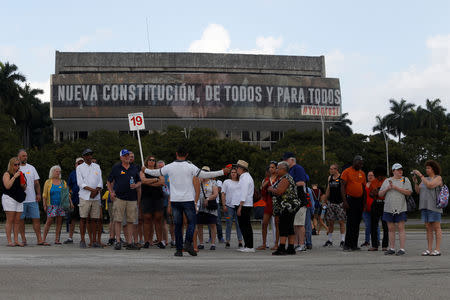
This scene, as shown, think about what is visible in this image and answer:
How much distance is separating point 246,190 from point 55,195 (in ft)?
13.2

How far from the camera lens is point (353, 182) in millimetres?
14203

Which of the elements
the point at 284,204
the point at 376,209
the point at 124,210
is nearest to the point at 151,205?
the point at 124,210

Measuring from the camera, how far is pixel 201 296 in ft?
23.1

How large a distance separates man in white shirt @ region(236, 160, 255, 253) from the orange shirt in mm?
1830

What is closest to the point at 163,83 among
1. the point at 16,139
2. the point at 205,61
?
the point at 205,61

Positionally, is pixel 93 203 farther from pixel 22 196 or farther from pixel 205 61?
pixel 205 61

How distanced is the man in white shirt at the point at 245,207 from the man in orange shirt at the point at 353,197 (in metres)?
1.84

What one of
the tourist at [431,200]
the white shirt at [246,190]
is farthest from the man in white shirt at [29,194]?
the tourist at [431,200]

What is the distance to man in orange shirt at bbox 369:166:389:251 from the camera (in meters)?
14.6

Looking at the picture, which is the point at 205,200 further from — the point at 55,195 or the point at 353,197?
the point at 55,195

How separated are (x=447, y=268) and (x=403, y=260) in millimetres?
1533

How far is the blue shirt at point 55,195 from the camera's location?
15.2 meters

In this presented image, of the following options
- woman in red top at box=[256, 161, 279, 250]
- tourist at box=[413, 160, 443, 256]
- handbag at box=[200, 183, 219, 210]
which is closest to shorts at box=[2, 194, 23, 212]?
handbag at box=[200, 183, 219, 210]

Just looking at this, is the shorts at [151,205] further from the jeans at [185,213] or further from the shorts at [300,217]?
the shorts at [300,217]
